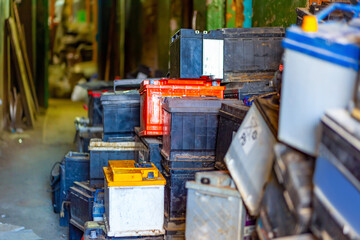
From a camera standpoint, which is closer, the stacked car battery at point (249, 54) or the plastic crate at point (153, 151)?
the plastic crate at point (153, 151)

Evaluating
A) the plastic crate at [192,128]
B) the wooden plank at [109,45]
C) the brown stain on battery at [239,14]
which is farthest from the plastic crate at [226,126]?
the wooden plank at [109,45]

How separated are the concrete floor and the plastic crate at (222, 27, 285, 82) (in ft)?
7.51

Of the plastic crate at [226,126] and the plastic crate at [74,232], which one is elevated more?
the plastic crate at [226,126]

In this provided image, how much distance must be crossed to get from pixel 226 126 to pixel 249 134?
0.78m

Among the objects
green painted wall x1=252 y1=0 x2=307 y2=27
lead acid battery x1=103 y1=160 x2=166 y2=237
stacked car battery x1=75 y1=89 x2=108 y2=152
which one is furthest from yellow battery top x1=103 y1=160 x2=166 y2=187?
stacked car battery x1=75 y1=89 x2=108 y2=152

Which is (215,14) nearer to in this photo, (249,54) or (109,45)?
(249,54)

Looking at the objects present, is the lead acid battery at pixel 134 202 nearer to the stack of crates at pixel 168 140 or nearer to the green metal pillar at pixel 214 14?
the stack of crates at pixel 168 140

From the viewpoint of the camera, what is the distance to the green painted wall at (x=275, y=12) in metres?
4.42

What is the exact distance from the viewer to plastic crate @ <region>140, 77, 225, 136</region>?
3680mm

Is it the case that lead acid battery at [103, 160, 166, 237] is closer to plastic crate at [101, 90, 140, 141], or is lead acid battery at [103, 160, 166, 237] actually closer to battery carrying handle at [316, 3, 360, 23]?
plastic crate at [101, 90, 140, 141]

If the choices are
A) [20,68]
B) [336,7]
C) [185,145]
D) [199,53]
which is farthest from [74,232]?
[20,68]

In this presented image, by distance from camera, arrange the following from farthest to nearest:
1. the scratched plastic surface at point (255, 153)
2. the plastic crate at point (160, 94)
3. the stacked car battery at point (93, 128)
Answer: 1. the stacked car battery at point (93, 128)
2. the plastic crate at point (160, 94)
3. the scratched plastic surface at point (255, 153)

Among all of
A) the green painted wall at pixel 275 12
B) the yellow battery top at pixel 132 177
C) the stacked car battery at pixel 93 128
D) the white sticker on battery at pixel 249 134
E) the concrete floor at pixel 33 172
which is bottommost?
the concrete floor at pixel 33 172

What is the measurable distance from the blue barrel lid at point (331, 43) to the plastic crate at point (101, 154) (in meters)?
2.67
